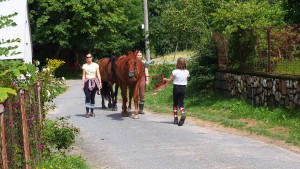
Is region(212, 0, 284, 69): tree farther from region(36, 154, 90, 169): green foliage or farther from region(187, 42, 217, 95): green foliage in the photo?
region(36, 154, 90, 169): green foliage

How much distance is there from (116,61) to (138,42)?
5346 cm

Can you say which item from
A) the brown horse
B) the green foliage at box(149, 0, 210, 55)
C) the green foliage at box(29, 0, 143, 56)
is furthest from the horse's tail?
the green foliage at box(29, 0, 143, 56)

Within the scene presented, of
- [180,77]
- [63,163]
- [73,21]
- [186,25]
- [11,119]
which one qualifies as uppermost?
[73,21]

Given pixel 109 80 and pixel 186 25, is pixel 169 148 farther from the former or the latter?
pixel 186 25

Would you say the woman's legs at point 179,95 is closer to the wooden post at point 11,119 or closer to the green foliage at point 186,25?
the wooden post at point 11,119

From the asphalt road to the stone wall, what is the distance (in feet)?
7.19

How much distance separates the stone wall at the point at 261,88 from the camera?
13.4m

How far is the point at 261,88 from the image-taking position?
1510cm

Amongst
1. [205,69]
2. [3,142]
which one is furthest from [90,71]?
[3,142]

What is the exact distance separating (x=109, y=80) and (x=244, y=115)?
538 centimetres

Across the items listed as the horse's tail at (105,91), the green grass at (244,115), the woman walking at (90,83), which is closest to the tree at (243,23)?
the green grass at (244,115)

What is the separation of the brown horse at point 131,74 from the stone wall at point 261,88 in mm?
3247

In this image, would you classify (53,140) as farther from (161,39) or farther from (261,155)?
(161,39)

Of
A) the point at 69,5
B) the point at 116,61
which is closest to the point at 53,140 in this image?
the point at 116,61
